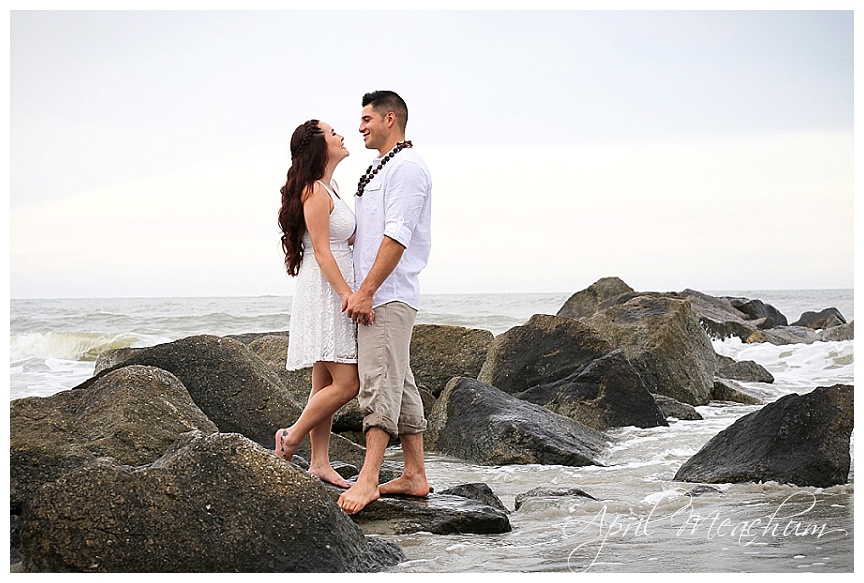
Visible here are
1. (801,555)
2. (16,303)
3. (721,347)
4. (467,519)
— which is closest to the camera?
(801,555)

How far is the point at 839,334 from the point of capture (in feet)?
59.2

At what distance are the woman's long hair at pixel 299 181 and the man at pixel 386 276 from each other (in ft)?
0.82

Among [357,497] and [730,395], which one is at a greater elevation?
[357,497]

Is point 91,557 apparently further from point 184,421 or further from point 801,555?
point 801,555

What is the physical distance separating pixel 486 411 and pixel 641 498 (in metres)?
1.84

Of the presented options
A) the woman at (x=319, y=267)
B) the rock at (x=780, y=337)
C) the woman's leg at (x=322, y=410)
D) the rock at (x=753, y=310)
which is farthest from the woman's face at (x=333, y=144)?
the rock at (x=753, y=310)

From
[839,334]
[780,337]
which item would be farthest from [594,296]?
[839,334]

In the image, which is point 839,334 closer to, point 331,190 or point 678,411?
point 678,411

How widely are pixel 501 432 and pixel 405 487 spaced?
182 cm

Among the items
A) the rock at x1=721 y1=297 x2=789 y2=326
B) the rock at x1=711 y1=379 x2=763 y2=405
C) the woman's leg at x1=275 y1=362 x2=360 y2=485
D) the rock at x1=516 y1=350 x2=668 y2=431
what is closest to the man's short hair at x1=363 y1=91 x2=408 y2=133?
the woman's leg at x1=275 y1=362 x2=360 y2=485

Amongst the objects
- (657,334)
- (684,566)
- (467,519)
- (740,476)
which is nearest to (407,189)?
(467,519)

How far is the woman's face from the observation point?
4.87 metres

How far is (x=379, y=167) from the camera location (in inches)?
188
